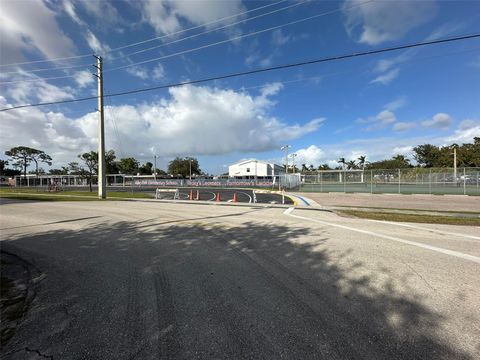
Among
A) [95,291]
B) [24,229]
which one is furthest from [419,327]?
[24,229]

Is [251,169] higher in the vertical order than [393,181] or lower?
higher

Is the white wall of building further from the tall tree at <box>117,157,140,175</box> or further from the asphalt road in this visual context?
the asphalt road

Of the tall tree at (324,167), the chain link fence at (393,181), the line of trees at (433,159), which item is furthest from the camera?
the tall tree at (324,167)

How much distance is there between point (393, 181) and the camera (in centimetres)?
3453

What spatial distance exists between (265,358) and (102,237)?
6622 mm

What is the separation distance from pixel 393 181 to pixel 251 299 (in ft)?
120

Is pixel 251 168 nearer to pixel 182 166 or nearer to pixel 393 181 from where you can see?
pixel 182 166

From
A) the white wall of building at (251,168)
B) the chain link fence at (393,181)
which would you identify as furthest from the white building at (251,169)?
the chain link fence at (393,181)

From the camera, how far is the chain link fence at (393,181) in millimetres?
31141

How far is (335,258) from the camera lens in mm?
5535

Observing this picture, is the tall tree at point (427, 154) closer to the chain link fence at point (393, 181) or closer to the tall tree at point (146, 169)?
the chain link fence at point (393, 181)

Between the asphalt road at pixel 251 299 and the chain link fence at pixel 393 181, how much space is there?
27.6m

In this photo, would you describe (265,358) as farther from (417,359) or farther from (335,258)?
(335,258)

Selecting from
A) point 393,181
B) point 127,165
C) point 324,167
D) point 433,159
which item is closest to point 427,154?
point 433,159
